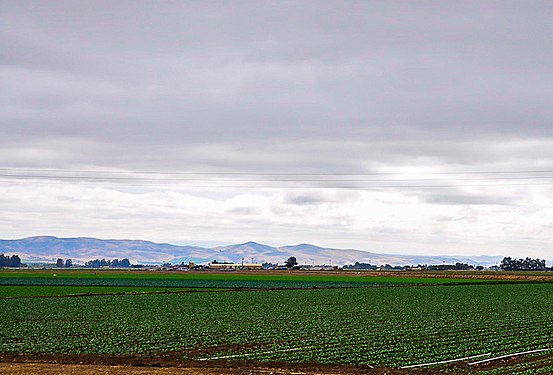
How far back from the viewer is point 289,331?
38625 mm

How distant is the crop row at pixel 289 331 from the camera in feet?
101

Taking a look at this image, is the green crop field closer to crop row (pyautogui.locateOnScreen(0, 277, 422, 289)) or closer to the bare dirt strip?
crop row (pyautogui.locateOnScreen(0, 277, 422, 289))

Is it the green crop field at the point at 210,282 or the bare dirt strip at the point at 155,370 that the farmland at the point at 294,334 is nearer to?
the bare dirt strip at the point at 155,370

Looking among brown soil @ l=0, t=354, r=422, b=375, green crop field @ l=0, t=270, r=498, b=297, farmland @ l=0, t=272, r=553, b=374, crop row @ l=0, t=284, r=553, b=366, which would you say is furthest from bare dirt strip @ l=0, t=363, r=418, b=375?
green crop field @ l=0, t=270, r=498, b=297

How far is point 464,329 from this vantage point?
39.5 metres

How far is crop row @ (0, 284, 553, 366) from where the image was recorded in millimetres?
30678

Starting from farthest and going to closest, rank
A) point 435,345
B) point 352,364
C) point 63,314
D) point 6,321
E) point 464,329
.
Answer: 1. point 63,314
2. point 6,321
3. point 464,329
4. point 435,345
5. point 352,364

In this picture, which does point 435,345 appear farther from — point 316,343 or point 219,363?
point 219,363

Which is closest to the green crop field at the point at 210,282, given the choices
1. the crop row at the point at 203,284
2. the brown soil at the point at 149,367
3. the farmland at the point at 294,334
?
the crop row at the point at 203,284

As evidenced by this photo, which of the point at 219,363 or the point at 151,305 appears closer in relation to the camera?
the point at 219,363

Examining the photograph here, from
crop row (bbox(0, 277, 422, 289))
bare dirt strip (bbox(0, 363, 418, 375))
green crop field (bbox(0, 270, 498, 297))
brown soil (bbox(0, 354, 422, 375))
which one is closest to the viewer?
bare dirt strip (bbox(0, 363, 418, 375))

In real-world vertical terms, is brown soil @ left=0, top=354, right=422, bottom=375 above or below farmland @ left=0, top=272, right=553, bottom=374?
below

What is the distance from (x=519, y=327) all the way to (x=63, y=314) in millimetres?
31086

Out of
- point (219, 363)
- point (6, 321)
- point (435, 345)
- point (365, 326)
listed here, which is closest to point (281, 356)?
point (219, 363)
